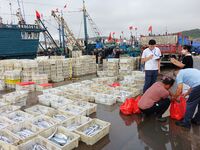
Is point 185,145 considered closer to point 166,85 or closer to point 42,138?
point 166,85

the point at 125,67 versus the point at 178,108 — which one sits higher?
the point at 125,67

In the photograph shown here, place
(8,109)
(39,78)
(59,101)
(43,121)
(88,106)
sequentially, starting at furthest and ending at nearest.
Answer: (39,78)
(59,101)
(88,106)
(8,109)
(43,121)

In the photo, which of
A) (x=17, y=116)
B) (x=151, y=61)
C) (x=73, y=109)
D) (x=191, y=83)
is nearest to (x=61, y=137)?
(x=73, y=109)

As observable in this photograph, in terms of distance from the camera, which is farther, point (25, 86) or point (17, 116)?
point (25, 86)

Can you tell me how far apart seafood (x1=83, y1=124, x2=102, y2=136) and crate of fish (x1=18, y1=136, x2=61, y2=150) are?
88 cm

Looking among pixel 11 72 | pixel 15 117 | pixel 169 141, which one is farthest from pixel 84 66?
pixel 169 141

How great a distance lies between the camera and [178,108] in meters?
4.93

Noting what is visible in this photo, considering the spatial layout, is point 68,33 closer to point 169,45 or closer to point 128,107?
point 169,45

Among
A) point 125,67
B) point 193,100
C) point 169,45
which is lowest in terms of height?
point 193,100

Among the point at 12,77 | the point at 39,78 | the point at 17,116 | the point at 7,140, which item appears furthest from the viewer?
the point at 12,77

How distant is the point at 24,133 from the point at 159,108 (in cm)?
317

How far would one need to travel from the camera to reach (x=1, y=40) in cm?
2002

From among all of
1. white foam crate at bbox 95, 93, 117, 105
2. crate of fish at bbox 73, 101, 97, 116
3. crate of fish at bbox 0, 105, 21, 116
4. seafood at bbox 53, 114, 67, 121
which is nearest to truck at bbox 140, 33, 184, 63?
white foam crate at bbox 95, 93, 117, 105

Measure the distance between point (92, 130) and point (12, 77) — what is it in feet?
21.2
